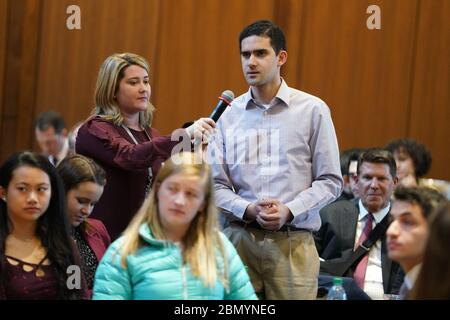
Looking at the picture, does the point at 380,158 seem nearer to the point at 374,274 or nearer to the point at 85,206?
the point at 374,274

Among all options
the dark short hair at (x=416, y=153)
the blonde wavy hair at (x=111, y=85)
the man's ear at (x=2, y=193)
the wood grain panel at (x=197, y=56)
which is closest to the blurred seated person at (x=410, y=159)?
the dark short hair at (x=416, y=153)

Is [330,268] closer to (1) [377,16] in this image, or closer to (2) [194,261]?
(2) [194,261]

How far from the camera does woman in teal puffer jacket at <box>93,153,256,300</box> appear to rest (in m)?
2.56

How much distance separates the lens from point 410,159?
4602mm

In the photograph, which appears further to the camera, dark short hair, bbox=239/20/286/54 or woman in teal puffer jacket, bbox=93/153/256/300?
dark short hair, bbox=239/20/286/54

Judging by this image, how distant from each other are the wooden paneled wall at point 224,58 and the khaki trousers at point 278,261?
204 cm

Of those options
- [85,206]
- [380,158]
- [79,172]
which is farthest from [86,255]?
[380,158]

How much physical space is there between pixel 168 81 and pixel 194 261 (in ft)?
8.77

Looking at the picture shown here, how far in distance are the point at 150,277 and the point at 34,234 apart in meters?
0.56

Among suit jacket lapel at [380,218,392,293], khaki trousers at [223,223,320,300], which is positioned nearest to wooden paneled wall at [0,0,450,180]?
suit jacket lapel at [380,218,392,293]

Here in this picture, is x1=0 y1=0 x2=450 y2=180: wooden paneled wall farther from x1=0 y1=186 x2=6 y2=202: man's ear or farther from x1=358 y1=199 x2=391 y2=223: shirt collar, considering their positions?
x1=0 y1=186 x2=6 y2=202: man's ear

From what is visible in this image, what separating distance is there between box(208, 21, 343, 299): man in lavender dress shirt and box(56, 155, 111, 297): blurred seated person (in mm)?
449

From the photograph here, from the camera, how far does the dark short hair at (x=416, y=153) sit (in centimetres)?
461

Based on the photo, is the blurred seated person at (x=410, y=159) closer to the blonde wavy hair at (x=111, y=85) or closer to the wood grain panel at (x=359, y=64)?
the wood grain panel at (x=359, y=64)
